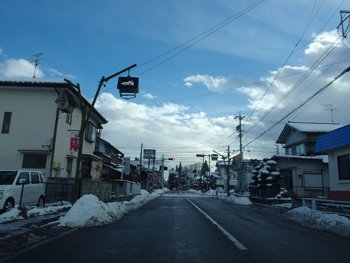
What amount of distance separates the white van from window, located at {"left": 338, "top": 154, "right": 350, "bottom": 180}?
1631 cm

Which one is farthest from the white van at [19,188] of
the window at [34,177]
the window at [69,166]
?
the window at [69,166]

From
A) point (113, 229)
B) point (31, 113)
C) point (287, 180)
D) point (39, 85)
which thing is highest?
point (39, 85)

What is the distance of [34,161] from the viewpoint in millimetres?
19766

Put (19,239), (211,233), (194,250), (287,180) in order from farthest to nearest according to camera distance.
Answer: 1. (287,180)
2. (211,233)
3. (19,239)
4. (194,250)

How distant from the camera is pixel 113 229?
9.34 meters

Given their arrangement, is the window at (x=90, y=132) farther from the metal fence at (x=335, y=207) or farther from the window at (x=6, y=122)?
the metal fence at (x=335, y=207)

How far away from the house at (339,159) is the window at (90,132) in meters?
18.2

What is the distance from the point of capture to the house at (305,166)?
26484 millimetres

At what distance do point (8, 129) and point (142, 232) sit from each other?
16.1m

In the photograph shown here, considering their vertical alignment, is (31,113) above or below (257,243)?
above

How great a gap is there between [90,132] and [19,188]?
14285 mm

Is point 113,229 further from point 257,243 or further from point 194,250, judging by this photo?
point 257,243

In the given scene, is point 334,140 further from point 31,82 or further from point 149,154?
point 149,154

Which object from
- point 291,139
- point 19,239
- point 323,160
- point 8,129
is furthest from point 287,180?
point 19,239
